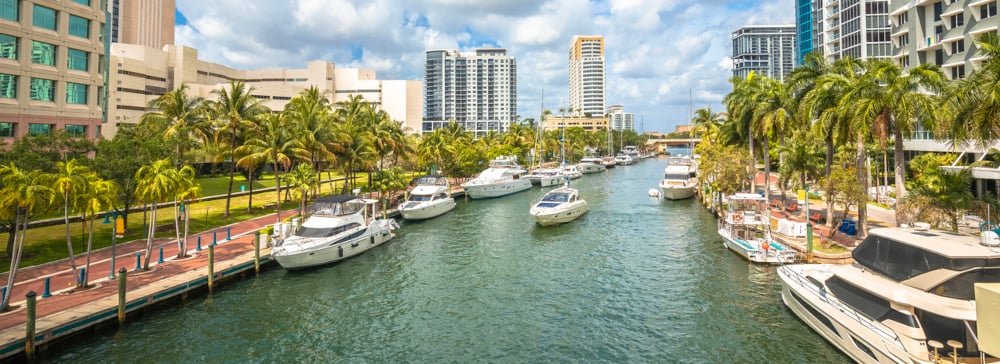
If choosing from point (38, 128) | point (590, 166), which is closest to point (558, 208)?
point (38, 128)

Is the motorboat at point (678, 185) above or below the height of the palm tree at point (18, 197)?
above

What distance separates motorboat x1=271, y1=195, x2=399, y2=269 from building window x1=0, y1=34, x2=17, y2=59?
87.2 feet

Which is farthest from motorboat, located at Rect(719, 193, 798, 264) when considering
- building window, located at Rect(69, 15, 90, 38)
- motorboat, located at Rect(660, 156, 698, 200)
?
building window, located at Rect(69, 15, 90, 38)

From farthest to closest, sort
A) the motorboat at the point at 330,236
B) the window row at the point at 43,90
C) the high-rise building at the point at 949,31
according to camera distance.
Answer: the high-rise building at the point at 949,31 < the window row at the point at 43,90 < the motorboat at the point at 330,236

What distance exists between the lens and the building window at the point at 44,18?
3628 centimetres

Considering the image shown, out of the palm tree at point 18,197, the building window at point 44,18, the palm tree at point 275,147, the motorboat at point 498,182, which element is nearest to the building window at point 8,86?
the building window at point 44,18

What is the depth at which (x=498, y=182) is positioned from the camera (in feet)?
206

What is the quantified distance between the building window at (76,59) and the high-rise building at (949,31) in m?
70.2

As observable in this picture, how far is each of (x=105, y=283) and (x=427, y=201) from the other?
26.5 meters

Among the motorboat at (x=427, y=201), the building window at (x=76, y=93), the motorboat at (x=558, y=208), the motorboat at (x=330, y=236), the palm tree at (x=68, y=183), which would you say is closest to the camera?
the palm tree at (x=68, y=183)

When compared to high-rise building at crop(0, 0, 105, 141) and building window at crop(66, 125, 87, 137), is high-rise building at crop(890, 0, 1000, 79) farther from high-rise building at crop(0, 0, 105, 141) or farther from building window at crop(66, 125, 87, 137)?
building window at crop(66, 125, 87, 137)

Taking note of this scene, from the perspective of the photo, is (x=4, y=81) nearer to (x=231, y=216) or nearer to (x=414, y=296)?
(x=231, y=216)

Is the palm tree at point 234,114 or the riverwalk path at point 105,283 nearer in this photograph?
the riverwalk path at point 105,283

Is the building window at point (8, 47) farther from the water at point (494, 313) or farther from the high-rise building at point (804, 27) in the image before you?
the high-rise building at point (804, 27)
